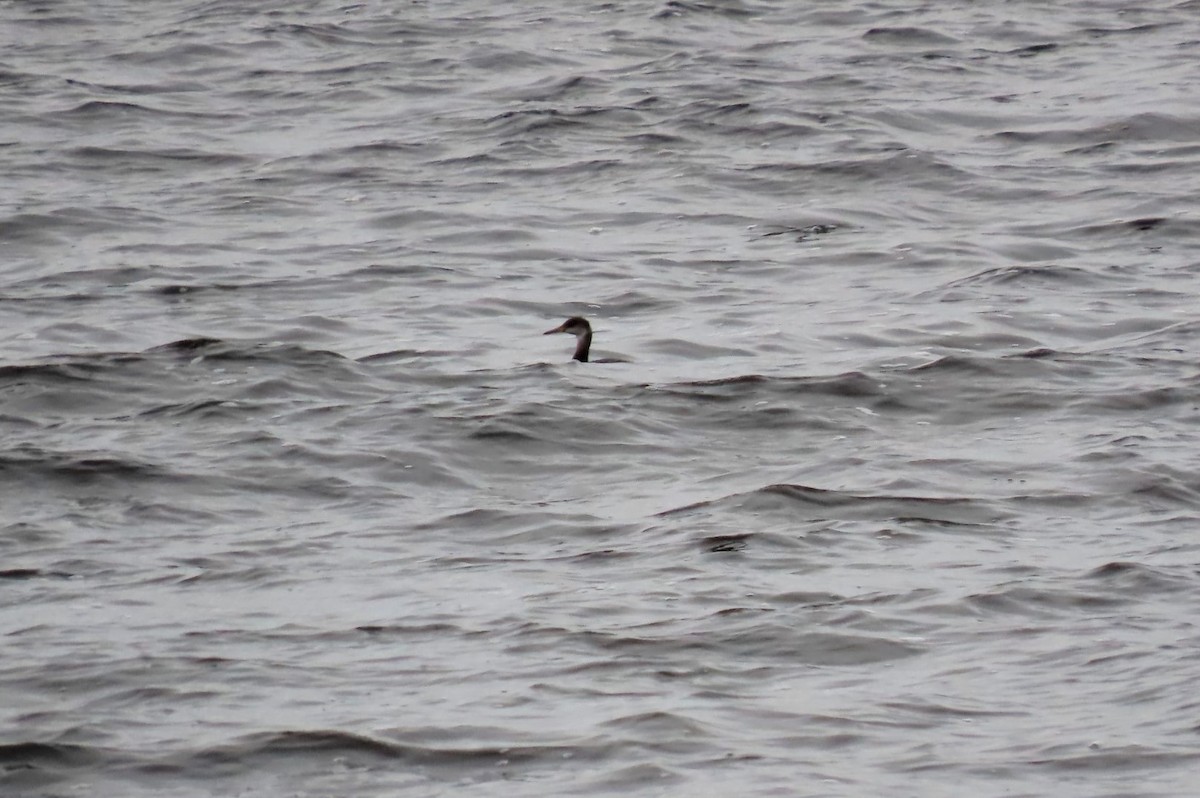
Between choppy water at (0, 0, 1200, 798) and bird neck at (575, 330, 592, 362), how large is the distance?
297 mm

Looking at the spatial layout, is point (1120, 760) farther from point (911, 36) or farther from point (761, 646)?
point (911, 36)

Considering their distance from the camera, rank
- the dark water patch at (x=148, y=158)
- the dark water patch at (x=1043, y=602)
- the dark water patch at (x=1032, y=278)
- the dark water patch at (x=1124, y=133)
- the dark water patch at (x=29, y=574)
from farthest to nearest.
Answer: the dark water patch at (x=1124, y=133) < the dark water patch at (x=148, y=158) < the dark water patch at (x=1032, y=278) < the dark water patch at (x=29, y=574) < the dark water patch at (x=1043, y=602)

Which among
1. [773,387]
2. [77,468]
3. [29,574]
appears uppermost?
[29,574]

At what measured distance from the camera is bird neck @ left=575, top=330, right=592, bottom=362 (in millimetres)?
12961

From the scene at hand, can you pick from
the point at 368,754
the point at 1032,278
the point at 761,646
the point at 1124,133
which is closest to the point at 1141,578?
the point at 761,646

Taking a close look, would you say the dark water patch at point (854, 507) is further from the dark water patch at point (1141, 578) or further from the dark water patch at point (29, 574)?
the dark water patch at point (29, 574)

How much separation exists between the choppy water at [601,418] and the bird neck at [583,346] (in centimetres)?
30

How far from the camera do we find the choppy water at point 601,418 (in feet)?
24.4

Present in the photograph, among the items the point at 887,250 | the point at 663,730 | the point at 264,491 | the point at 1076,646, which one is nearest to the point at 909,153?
the point at 887,250

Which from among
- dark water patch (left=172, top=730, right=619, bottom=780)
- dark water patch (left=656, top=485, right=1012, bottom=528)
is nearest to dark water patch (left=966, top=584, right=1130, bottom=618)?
dark water patch (left=656, top=485, right=1012, bottom=528)

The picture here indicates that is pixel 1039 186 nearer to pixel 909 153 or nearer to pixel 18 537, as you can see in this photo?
pixel 909 153

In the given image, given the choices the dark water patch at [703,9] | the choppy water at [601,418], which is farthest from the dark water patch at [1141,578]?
the dark water patch at [703,9]

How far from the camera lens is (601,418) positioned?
11.8m

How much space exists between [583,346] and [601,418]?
131 centimetres
